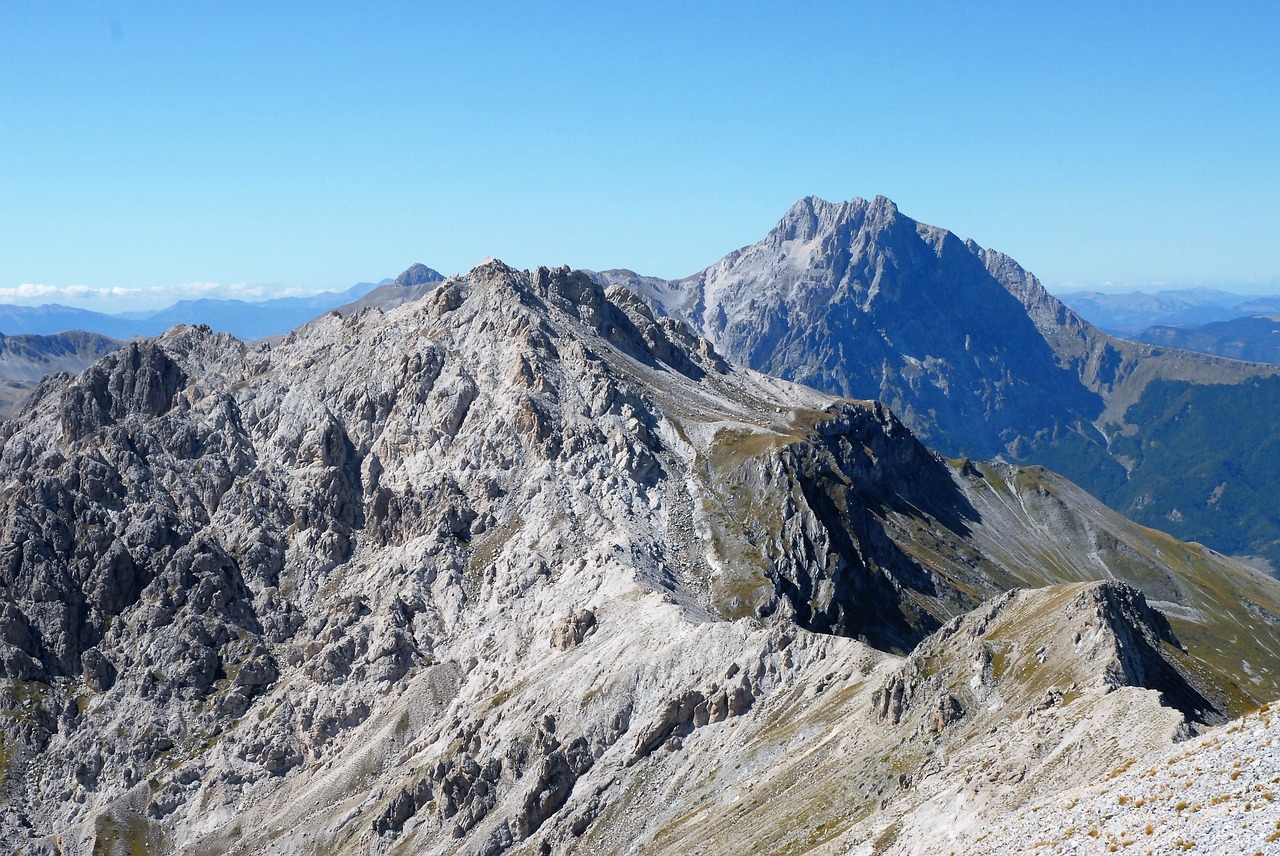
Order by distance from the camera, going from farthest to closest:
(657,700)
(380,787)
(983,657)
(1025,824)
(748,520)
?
(748,520)
(380,787)
(657,700)
(983,657)
(1025,824)

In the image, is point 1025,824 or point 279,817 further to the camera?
point 279,817

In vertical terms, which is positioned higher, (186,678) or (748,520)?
(748,520)

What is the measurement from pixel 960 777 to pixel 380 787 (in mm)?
90585

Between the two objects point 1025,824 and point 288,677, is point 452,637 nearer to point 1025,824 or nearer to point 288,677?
point 288,677

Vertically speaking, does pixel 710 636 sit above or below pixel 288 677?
above

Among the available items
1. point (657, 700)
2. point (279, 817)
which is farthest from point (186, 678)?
point (657, 700)

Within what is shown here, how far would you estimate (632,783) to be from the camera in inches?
4872

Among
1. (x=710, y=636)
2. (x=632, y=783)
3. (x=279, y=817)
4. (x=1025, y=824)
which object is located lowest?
(x=279, y=817)

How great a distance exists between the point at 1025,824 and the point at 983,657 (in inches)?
1558

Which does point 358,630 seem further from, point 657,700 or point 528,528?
point 657,700

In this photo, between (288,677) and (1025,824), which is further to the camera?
(288,677)

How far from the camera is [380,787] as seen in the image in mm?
149375

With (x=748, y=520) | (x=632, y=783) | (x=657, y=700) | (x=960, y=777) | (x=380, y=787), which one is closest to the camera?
(x=960, y=777)

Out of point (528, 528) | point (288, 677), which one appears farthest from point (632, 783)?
point (288, 677)
